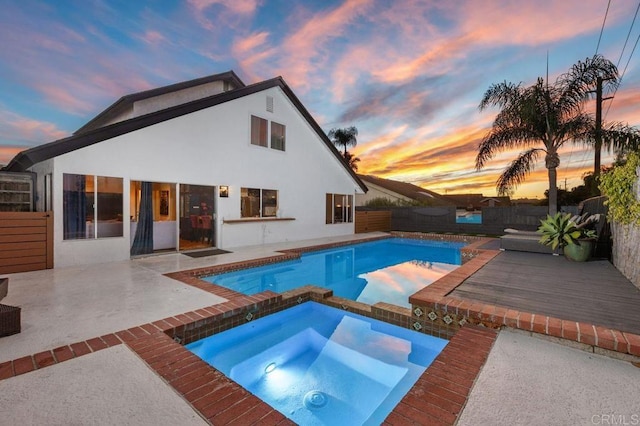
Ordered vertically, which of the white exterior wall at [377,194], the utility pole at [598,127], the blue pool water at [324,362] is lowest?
the blue pool water at [324,362]

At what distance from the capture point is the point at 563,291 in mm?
4125

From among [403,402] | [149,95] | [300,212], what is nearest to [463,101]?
[300,212]

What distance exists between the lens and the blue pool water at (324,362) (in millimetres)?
2766

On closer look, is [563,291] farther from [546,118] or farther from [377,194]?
[377,194]

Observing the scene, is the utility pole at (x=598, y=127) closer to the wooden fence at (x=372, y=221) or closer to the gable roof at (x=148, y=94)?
the wooden fence at (x=372, y=221)

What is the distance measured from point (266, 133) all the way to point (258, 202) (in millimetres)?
2768

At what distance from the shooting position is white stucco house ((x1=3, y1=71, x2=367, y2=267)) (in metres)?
6.82

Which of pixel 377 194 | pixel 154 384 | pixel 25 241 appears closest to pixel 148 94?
pixel 25 241

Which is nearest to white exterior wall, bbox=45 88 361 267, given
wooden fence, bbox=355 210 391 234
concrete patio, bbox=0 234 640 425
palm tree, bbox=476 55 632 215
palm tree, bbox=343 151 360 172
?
wooden fence, bbox=355 210 391 234

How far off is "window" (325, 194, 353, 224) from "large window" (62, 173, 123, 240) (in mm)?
8775

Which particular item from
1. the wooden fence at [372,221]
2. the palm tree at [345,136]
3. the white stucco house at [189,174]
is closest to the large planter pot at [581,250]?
the white stucco house at [189,174]

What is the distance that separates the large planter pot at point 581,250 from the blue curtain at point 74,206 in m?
11.4

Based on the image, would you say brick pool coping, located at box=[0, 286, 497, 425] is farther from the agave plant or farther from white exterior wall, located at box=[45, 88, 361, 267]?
white exterior wall, located at box=[45, 88, 361, 267]

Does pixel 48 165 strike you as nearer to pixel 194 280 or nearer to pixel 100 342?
pixel 194 280
